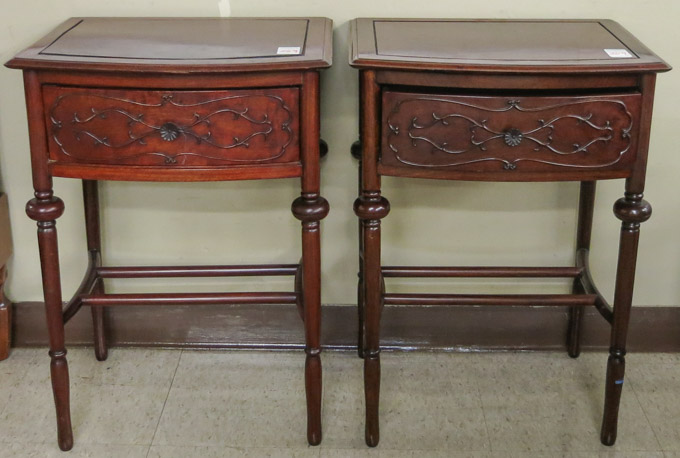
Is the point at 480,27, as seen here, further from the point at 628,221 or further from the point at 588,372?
the point at 588,372

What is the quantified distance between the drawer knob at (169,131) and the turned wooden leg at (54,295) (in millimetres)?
281

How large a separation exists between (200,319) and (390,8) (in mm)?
941

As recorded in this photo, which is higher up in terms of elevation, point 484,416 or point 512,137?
point 512,137

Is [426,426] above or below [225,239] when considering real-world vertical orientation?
below

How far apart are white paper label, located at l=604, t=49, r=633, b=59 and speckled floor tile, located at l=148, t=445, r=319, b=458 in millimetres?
1048

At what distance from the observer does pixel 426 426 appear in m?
2.16

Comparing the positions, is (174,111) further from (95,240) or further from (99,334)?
(99,334)

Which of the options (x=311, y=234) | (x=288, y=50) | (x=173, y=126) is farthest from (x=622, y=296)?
(x=173, y=126)

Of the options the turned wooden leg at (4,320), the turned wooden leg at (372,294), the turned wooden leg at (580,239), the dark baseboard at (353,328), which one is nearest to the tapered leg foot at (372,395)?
the turned wooden leg at (372,294)

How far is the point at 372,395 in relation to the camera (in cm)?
208

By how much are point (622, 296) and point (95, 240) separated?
4.18 ft

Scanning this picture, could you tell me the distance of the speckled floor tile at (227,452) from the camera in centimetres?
206

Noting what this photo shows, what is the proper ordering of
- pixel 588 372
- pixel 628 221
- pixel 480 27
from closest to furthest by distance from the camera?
pixel 628 221 → pixel 480 27 → pixel 588 372

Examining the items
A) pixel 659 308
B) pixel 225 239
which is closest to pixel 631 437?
pixel 659 308
